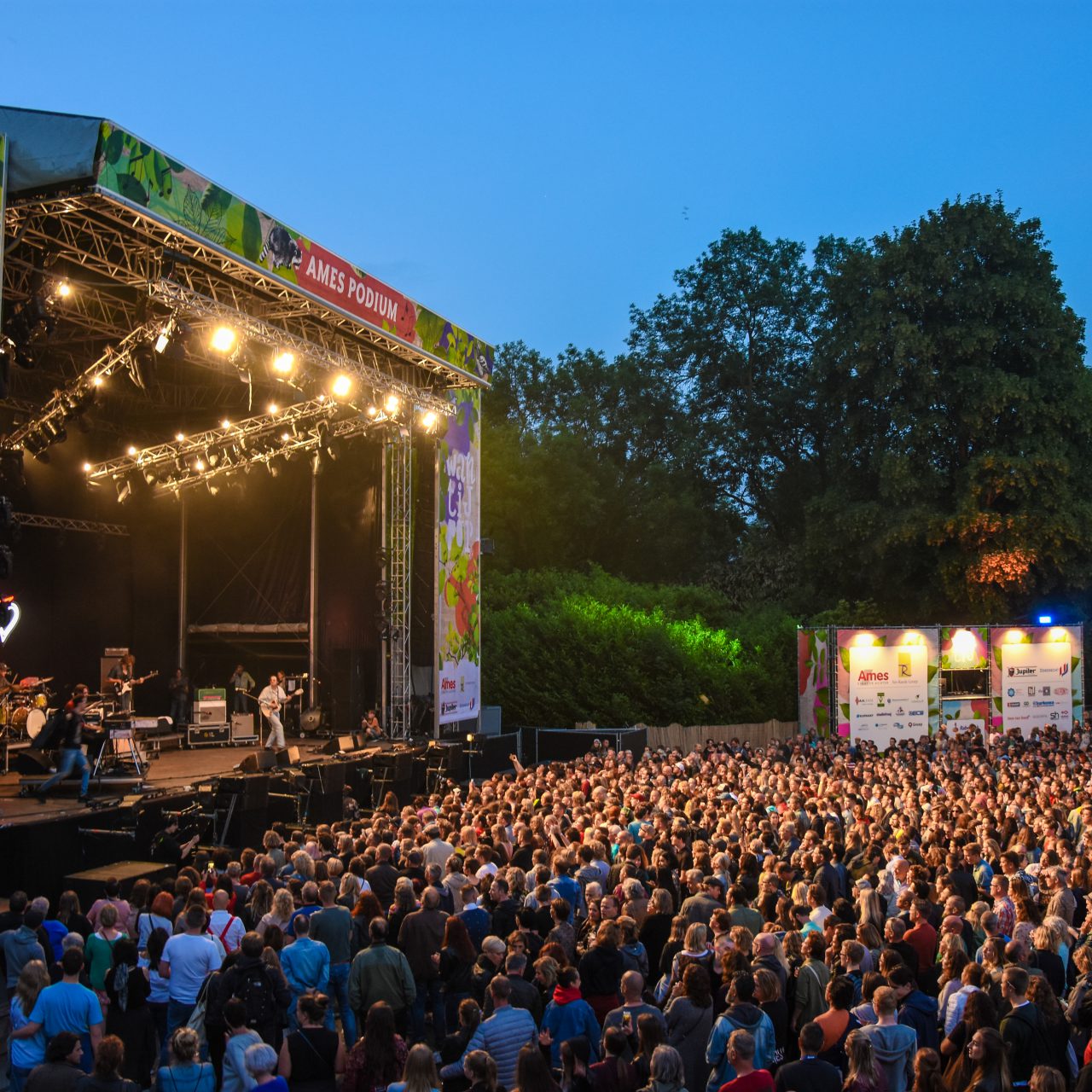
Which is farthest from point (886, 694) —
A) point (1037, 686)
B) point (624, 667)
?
point (624, 667)

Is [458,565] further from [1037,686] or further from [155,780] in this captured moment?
[1037,686]

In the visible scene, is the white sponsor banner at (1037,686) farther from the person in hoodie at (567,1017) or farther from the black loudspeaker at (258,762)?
the person in hoodie at (567,1017)

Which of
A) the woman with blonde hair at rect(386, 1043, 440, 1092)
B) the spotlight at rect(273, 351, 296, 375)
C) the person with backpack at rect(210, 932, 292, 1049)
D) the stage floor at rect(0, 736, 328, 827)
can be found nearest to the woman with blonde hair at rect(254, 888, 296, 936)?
the person with backpack at rect(210, 932, 292, 1049)

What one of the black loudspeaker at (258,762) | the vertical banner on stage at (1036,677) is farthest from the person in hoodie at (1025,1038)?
the vertical banner on stage at (1036,677)

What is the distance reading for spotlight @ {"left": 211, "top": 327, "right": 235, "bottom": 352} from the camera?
526 inches

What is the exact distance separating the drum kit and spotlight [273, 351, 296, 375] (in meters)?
5.55

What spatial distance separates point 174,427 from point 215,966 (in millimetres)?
15890

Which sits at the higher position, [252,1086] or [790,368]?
[790,368]

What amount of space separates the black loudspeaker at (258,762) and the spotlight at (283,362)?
499 cm

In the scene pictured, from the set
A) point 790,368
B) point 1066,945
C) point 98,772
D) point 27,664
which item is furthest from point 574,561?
point 1066,945

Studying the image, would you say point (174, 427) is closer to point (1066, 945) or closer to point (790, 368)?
point (1066, 945)

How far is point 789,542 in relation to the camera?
39.4m

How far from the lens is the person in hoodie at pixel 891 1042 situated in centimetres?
488

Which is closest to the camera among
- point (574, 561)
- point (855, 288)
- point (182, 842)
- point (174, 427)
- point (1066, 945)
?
point (1066, 945)
